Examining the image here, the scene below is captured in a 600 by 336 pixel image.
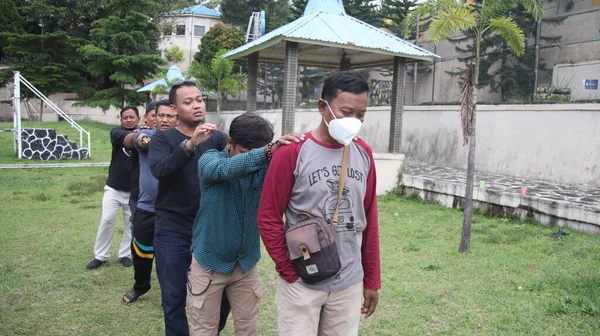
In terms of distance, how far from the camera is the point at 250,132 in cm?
258

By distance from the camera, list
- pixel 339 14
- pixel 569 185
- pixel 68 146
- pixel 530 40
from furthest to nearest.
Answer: pixel 530 40 < pixel 68 146 < pixel 339 14 < pixel 569 185

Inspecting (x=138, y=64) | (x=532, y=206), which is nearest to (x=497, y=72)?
(x=532, y=206)

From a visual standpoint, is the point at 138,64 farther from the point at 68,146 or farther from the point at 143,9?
the point at 68,146

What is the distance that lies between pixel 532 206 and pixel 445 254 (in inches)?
98.8

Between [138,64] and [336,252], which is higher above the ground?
[138,64]

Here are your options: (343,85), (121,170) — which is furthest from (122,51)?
(343,85)

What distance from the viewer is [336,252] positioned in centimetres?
217

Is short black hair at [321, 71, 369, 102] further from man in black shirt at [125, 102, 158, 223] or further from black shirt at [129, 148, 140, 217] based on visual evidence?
black shirt at [129, 148, 140, 217]

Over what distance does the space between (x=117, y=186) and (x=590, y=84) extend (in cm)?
1202

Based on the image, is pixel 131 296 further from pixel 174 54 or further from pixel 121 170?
pixel 174 54

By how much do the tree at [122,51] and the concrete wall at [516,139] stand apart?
1541 cm

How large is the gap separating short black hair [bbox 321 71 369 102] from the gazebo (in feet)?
23.9

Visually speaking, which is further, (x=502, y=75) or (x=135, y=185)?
(x=502, y=75)

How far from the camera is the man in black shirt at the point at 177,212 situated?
2996 mm
